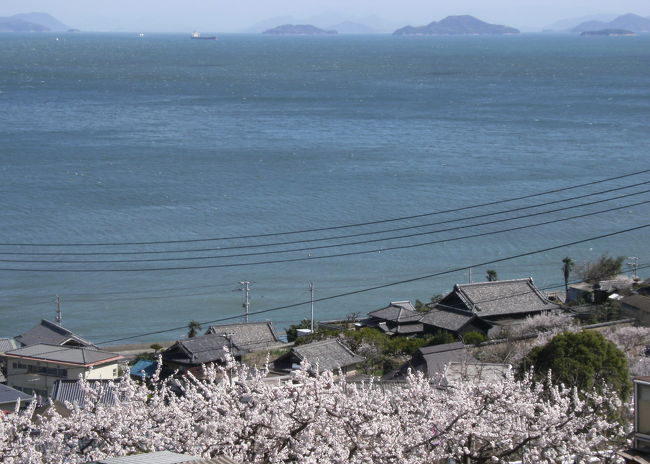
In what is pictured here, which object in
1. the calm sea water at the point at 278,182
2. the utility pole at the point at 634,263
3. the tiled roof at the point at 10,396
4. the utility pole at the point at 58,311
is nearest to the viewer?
the tiled roof at the point at 10,396

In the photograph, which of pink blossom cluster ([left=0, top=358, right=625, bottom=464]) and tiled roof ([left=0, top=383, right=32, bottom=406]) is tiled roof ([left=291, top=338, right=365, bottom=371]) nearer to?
tiled roof ([left=0, top=383, right=32, bottom=406])

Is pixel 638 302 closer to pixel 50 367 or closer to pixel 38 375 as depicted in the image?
pixel 50 367

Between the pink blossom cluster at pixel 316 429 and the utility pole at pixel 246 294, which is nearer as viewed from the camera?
the pink blossom cluster at pixel 316 429

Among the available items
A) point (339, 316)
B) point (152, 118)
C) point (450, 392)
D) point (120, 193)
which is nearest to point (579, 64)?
point (152, 118)

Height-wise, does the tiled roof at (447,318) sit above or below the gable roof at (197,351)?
below

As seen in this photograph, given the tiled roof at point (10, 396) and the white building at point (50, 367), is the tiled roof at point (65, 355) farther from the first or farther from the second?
the tiled roof at point (10, 396)

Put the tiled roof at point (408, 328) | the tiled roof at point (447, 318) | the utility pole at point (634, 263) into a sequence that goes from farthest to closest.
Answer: the utility pole at point (634, 263) → the tiled roof at point (408, 328) → the tiled roof at point (447, 318)

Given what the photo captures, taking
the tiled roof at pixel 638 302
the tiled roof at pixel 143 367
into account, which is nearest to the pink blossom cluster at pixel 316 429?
the tiled roof at pixel 143 367

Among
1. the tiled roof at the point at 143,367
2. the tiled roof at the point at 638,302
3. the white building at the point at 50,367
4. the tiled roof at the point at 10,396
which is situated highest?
the tiled roof at the point at 10,396
